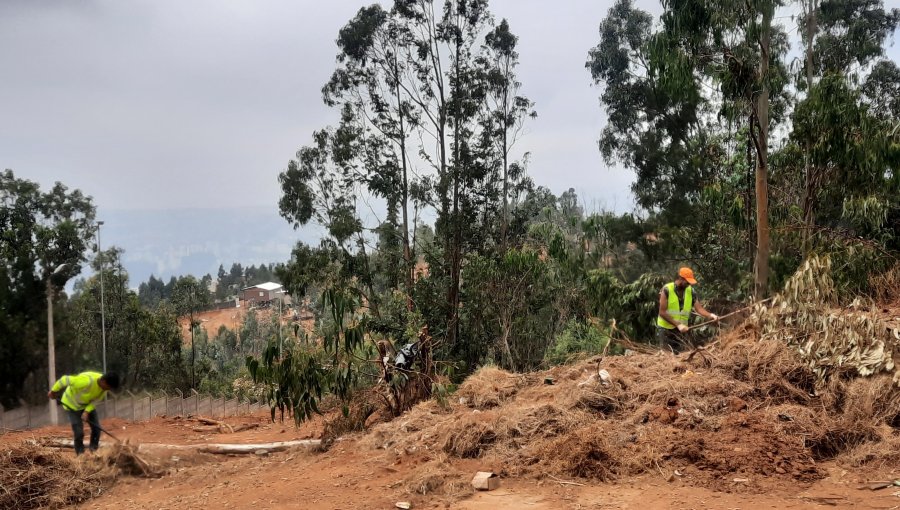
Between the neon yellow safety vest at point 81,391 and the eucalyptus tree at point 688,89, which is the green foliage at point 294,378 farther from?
the eucalyptus tree at point 688,89

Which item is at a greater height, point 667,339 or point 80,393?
point 667,339

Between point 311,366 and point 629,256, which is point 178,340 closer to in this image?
point 629,256

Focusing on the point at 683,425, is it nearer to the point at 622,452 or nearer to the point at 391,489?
the point at 622,452

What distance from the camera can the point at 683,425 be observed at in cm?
592

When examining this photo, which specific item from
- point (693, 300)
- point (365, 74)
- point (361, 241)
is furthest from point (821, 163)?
point (365, 74)

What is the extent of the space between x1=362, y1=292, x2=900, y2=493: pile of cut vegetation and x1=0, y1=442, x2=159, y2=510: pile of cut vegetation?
8.39ft

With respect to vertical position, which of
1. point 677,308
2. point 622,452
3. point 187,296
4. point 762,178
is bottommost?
point 622,452

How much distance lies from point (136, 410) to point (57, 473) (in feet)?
26.3

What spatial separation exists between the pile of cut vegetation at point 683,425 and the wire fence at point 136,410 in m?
8.35

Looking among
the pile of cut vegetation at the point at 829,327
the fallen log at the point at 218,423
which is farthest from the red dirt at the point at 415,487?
the fallen log at the point at 218,423

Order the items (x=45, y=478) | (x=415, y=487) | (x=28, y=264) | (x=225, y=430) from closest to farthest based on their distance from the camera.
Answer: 1. (x=415, y=487)
2. (x=45, y=478)
3. (x=225, y=430)
4. (x=28, y=264)

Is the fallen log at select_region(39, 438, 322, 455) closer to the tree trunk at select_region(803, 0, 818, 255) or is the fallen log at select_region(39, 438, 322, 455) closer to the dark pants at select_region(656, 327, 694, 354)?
the dark pants at select_region(656, 327, 694, 354)

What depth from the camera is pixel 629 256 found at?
1877 cm

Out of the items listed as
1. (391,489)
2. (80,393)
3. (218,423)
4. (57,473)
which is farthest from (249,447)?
(218,423)
